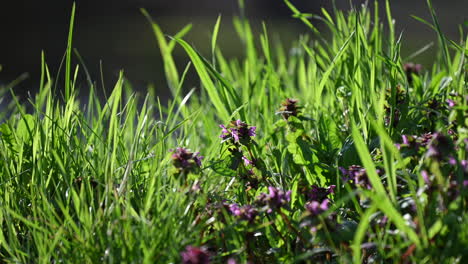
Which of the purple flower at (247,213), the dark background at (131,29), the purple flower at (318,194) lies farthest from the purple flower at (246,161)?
the dark background at (131,29)

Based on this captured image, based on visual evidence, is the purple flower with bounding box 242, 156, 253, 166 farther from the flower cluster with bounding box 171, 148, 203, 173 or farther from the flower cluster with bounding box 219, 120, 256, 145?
the flower cluster with bounding box 171, 148, 203, 173

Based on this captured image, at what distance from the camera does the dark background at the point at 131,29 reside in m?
6.94

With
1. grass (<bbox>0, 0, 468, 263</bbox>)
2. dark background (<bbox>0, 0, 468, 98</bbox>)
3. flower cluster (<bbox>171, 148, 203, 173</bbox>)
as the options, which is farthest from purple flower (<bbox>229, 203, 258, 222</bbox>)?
dark background (<bbox>0, 0, 468, 98</bbox>)

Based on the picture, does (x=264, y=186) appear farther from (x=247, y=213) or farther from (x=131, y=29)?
(x=131, y=29)

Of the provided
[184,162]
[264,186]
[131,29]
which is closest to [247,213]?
[184,162]

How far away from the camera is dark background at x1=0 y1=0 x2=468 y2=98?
273 inches

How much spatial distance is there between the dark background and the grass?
4489 mm

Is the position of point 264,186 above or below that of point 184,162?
below

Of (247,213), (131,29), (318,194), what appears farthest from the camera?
(131,29)

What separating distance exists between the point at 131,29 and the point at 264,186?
928cm

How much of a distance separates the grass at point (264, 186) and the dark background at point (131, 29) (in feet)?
14.7

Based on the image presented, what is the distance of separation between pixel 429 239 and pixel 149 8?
40.3ft

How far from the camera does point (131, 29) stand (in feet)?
33.7

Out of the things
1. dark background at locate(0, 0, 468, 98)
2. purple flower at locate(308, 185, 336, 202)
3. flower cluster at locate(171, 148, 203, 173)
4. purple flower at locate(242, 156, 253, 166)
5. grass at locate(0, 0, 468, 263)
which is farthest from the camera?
dark background at locate(0, 0, 468, 98)
